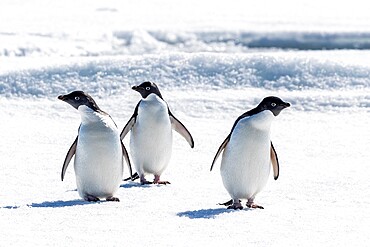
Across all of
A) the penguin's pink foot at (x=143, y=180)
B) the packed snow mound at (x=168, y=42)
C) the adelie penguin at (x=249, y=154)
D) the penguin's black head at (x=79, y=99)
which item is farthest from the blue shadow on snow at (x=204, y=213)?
the packed snow mound at (x=168, y=42)

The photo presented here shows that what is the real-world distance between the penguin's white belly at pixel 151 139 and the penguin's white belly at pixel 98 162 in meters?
0.49

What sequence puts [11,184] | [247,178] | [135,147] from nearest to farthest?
[247,178] → [11,184] → [135,147]

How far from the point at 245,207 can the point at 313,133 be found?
7.08 feet

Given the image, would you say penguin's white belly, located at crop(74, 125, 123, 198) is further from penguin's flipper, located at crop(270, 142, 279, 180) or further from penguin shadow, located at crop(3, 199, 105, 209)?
penguin's flipper, located at crop(270, 142, 279, 180)

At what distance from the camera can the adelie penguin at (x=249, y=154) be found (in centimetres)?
379

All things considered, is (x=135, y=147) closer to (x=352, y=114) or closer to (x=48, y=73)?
(x=352, y=114)

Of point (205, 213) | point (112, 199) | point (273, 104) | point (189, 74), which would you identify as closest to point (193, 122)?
point (189, 74)

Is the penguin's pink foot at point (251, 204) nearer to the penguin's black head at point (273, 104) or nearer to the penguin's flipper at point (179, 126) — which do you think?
the penguin's black head at point (273, 104)

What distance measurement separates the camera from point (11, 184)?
421 cm

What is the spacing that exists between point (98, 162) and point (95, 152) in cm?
5

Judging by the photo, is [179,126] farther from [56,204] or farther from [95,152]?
[56,204]

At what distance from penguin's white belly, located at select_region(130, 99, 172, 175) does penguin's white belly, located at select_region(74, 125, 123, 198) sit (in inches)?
19.2

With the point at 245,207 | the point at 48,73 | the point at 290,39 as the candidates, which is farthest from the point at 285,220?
the point at 290,39

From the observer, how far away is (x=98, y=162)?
393cm
